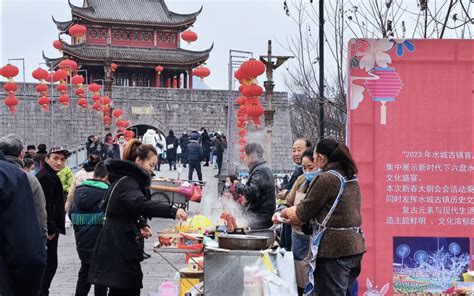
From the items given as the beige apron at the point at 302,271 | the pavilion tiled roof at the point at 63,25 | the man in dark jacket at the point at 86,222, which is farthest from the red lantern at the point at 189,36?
the beige apron at the point at 302,271

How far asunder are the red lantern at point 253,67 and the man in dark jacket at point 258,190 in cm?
870

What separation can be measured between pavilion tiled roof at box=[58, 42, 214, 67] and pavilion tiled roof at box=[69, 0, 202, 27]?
75.2 inches

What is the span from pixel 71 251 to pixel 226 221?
5.50m

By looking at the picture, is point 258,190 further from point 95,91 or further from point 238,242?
point 95,91

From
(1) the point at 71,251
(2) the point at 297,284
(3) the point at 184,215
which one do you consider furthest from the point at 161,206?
(1) the point at 71,251

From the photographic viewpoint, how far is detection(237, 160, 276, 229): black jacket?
295 inches

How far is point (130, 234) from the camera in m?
5.24

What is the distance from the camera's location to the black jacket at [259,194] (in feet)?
24.6

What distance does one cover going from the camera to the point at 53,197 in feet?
22.7

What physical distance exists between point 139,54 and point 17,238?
136ft

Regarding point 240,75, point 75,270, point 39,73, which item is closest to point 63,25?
point 39,73

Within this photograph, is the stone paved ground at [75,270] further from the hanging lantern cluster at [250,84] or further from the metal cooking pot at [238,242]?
the hanging lantern cluster at [250,84]

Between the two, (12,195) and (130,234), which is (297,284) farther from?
(12,195)

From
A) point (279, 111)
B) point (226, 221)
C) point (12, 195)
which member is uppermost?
point (279, 111)
